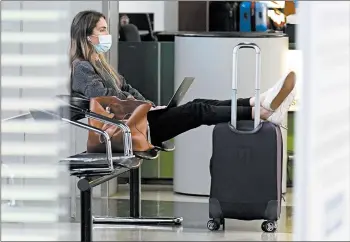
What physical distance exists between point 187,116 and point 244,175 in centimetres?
44

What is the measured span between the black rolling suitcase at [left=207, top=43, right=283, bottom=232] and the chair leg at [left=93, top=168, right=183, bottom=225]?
317mm

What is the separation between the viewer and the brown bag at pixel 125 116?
4277 mm

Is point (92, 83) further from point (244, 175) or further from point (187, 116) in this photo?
point (244, 175)

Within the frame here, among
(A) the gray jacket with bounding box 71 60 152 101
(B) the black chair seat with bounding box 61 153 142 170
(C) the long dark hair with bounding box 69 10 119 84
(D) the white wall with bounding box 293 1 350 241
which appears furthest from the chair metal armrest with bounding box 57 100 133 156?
(D) the white wall with bounding box 293 1 350 241

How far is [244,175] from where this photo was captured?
478cm

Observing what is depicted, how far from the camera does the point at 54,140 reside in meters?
1.63

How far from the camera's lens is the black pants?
15.7 feet

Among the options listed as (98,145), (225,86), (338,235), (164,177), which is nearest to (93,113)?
(98,145)

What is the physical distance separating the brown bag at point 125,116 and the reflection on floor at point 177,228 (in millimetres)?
345

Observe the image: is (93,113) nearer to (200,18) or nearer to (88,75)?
(88,75)

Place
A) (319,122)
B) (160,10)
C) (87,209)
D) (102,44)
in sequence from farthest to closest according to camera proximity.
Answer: (160,10) < (102,44) < (87,209) < (319,122)

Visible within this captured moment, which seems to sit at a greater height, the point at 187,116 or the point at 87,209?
the point at 187,116

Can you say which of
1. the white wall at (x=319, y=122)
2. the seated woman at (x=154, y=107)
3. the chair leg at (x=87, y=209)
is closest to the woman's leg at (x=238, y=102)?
the seated woman at (x=154, y=107)

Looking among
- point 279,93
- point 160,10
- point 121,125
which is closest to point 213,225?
point 279,93
